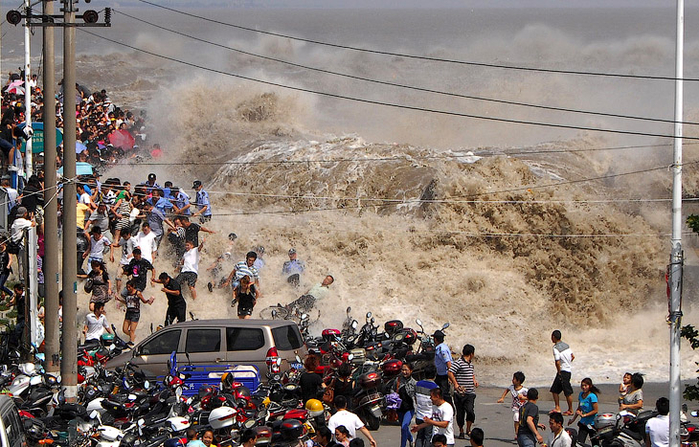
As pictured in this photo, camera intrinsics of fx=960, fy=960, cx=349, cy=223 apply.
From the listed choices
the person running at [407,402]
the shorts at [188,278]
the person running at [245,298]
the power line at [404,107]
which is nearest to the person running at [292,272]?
the shorts at [188,278]

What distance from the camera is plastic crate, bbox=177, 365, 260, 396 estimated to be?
1453 cm

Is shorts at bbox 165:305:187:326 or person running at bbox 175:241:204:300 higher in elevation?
person running at bbox 175:241:204:300

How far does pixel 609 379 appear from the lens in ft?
65.6

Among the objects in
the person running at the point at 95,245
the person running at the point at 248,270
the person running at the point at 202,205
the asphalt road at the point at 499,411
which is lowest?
the asphalt road at the point at 499,411

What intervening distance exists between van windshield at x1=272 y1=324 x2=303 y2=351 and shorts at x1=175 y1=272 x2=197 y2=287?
6322 millimetres

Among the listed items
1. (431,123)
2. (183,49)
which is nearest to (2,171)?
(431,123)

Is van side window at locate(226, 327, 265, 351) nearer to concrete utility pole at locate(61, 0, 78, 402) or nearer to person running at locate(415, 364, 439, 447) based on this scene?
concrete utility pole at locate(61, 0, 78, 402)

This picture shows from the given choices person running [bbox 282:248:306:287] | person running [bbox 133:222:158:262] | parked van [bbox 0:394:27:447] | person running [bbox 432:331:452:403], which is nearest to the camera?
parked van [bbox 0:394:27:447]

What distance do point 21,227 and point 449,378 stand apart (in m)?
8.69

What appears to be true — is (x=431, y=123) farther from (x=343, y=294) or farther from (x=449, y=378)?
(x=449, y=378)

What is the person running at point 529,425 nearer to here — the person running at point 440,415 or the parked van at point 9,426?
the person running at point 440,415

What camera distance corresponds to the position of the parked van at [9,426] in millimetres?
8430

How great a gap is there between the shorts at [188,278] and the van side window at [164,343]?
6.03 metres

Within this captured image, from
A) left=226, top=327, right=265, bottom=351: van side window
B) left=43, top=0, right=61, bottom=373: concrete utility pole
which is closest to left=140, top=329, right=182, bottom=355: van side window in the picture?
left=226, top=327, right=265, bottom=351: van side window
